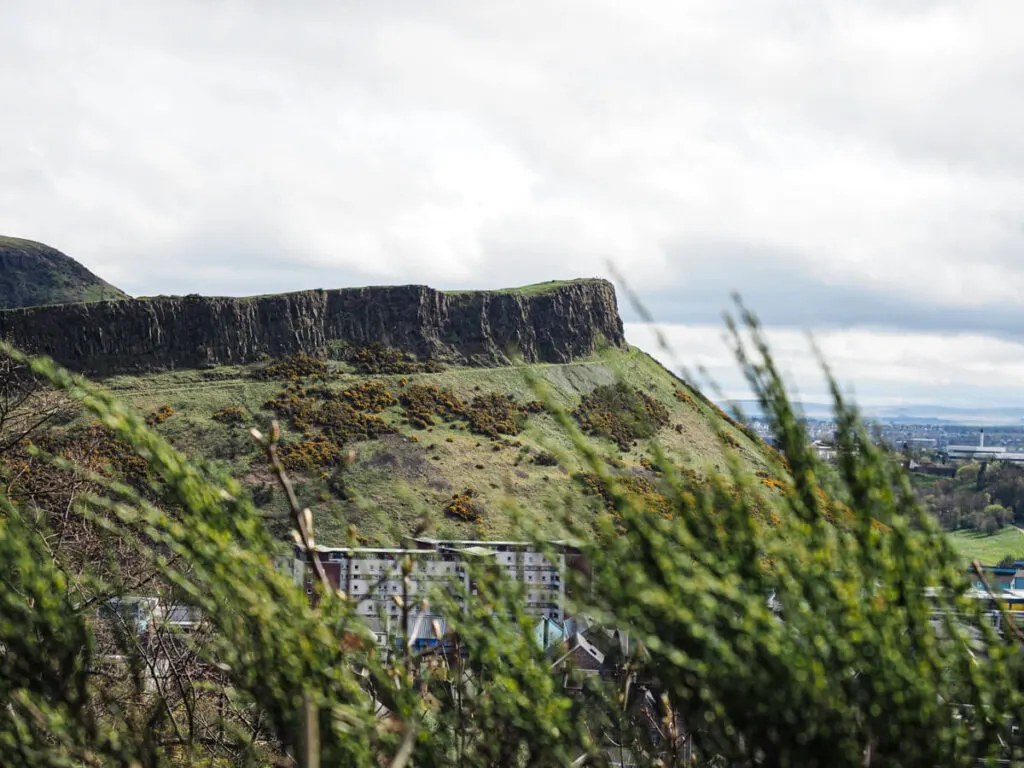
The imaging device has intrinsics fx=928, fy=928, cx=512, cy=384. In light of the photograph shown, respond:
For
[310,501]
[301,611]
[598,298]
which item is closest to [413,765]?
[301,611]

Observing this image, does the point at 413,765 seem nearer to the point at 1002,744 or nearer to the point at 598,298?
the point at 1002,744

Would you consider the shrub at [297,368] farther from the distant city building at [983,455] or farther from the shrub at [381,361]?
the distant city building at [983,455]

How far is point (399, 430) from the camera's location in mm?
62250

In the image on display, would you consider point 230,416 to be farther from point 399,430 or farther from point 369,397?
point 399,430

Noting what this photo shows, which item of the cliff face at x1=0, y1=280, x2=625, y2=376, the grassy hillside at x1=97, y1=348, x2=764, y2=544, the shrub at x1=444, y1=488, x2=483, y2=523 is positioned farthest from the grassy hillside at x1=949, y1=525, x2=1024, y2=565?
the shrub at x1=444, y1=488, x2=483, y2=523

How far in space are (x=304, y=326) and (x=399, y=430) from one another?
682 inches

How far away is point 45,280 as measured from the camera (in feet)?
377

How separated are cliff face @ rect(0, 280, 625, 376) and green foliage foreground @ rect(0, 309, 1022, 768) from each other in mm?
63656

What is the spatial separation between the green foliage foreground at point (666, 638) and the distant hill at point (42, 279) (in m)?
118

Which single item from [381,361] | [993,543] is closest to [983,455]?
[993,543]

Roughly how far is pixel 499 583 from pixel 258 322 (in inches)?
2940

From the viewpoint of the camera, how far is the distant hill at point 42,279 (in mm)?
110250

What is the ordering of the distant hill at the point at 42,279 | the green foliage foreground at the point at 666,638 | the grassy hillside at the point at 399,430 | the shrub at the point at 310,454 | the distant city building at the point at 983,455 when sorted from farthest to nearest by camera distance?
the distant city building at the point at 983,455 → the distant hill at the point at 42,279 → the shrub at the point at 310,454 → the grassy hillside at the point at 399,430 → the green foliage foreground at the point at 666,638

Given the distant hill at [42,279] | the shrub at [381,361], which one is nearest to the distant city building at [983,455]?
the shrub at [381,361]
